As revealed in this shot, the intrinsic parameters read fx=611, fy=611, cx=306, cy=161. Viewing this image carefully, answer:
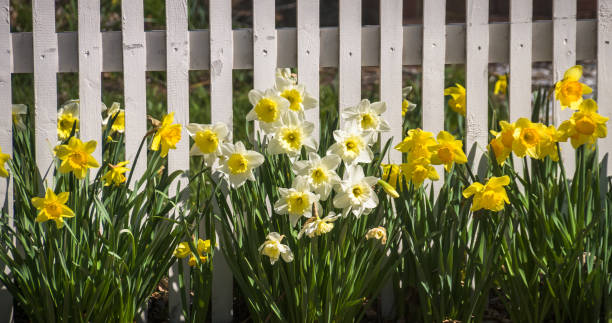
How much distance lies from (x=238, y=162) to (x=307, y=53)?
671 mm

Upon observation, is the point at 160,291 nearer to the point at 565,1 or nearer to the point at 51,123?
the point at 51,123

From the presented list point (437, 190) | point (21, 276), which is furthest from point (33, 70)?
point (437, 190)

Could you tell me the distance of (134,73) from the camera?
2.28 meters

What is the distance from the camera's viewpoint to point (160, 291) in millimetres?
2518

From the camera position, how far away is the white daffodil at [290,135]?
173 cm

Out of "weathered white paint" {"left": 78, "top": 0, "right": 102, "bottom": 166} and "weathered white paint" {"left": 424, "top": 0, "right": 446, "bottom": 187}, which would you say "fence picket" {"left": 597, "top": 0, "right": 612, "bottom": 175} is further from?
"weathered white paint" {"left": 78, "top": 0, "right": 102, "bottom": 166}

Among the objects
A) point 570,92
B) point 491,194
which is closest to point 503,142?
point 491,194

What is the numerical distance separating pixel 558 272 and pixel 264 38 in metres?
1.28

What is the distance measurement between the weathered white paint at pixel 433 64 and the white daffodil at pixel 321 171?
2.34 ft

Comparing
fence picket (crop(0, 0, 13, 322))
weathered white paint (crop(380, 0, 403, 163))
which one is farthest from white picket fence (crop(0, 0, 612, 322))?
fence picket (crop(0, 0, 13, 322))

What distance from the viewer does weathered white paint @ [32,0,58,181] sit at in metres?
2.30

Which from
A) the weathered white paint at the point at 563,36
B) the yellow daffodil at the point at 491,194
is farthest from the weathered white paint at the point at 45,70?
the weathered white paint at the point at 563,36

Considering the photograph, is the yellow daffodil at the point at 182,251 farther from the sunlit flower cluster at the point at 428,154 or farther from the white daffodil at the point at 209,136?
the sunlit flower cluster at the point at 428,154

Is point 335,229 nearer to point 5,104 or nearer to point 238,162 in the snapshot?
point 238,162
